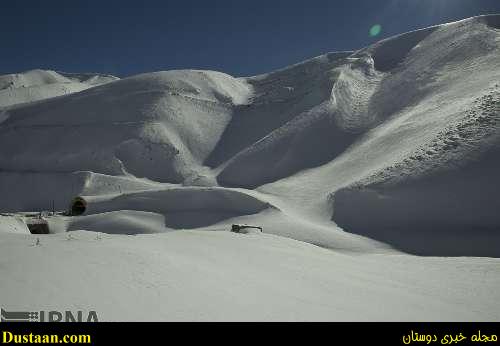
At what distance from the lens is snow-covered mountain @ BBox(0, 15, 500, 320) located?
866 cm

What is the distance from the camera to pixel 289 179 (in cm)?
4203

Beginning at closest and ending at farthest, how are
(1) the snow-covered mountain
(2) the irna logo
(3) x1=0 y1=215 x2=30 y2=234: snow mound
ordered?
(2) the irna logo < (1) the snow-covered mountain < (3) x1=0 y1=215 x2=30 y2=234: snow mound

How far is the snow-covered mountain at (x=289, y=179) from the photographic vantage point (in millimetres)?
8656

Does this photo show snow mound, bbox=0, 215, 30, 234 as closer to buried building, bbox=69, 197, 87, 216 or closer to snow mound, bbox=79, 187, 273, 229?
buried building, bbox=69, 197, 87, 216

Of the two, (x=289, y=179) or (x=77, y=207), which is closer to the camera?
(x=77, y=207)

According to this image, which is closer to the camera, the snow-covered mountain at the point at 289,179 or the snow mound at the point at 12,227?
the snow-covered mountain at the point at 289,179

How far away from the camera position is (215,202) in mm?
33562

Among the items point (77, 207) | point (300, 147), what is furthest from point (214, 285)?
point (300, 147)

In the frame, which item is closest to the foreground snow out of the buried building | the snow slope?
the buried building

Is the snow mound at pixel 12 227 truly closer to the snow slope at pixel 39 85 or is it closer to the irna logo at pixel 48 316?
the irna logo at pixel 48 316

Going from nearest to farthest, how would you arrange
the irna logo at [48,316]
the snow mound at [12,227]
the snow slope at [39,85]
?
the irna logo at [48,316], the snow mound at [12,227], the snow slope at [39,85]
